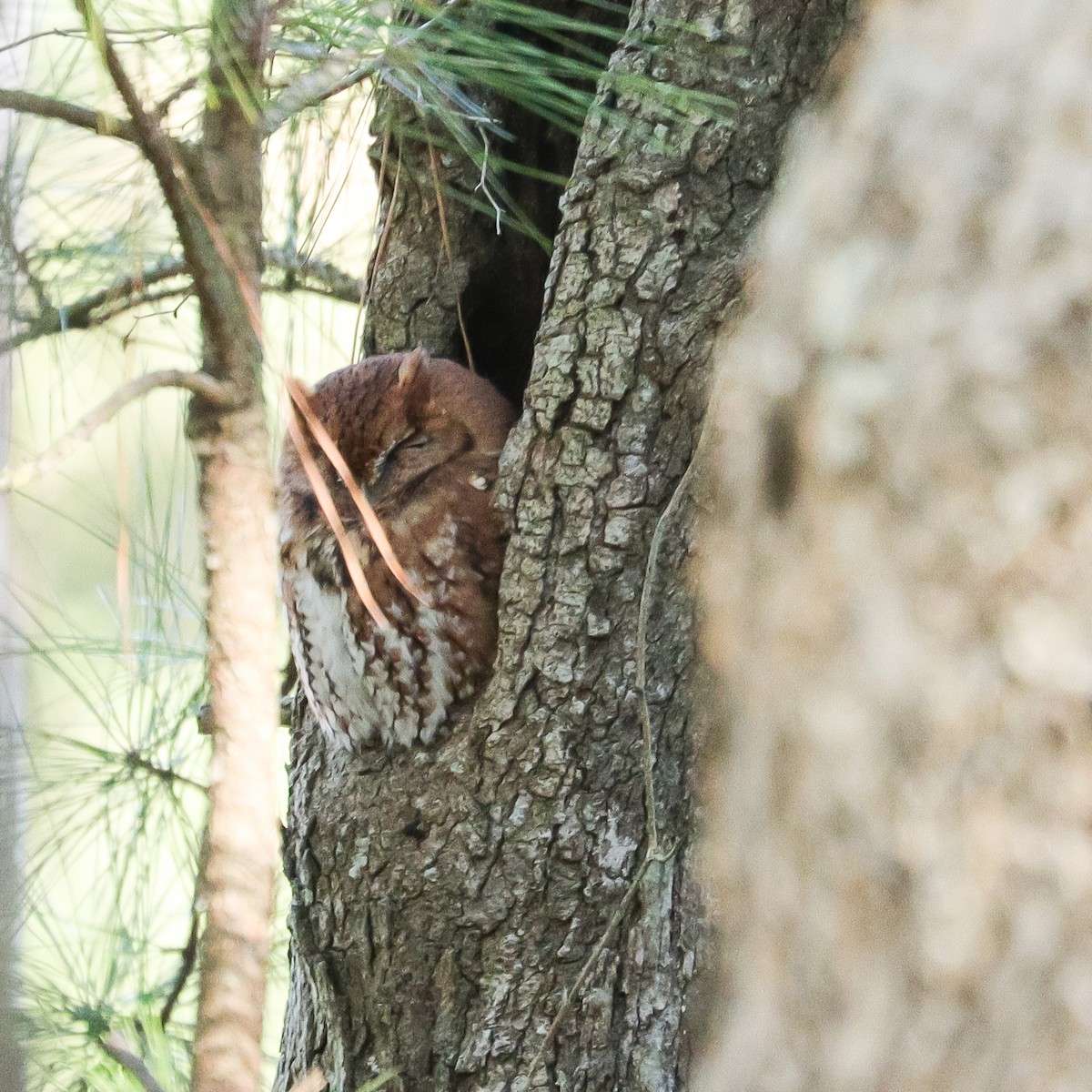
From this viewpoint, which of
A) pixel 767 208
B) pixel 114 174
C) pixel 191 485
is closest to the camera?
pixel 114 174

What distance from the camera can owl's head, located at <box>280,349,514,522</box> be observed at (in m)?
1.48

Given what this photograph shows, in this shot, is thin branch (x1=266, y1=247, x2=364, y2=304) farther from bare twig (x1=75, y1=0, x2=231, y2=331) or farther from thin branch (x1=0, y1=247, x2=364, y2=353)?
bare twig (x1=75, y1=0, x2=231, y2=331)

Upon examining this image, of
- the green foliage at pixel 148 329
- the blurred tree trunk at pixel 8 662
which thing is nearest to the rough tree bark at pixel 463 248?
the green foliage at pixel 148 329

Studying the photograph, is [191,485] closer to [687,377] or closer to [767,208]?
[687,377]

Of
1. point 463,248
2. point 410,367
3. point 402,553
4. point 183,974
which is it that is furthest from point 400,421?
point 183,974

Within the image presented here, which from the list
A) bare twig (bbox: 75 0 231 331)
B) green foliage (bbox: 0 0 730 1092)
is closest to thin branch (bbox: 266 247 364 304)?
green foliage (bbox: 0 0 730 1092)

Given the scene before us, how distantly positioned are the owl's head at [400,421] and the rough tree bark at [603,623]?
170 millimetres

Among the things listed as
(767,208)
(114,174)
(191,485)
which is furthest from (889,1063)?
(191,485)

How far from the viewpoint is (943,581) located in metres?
0.75

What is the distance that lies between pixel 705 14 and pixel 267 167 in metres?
0.58

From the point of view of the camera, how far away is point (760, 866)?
2.77 ft

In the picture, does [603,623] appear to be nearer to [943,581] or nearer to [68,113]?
[943,581]

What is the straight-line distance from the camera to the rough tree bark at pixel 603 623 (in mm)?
1283

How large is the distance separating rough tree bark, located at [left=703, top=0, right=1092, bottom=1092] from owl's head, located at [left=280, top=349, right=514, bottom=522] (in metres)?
0.76
